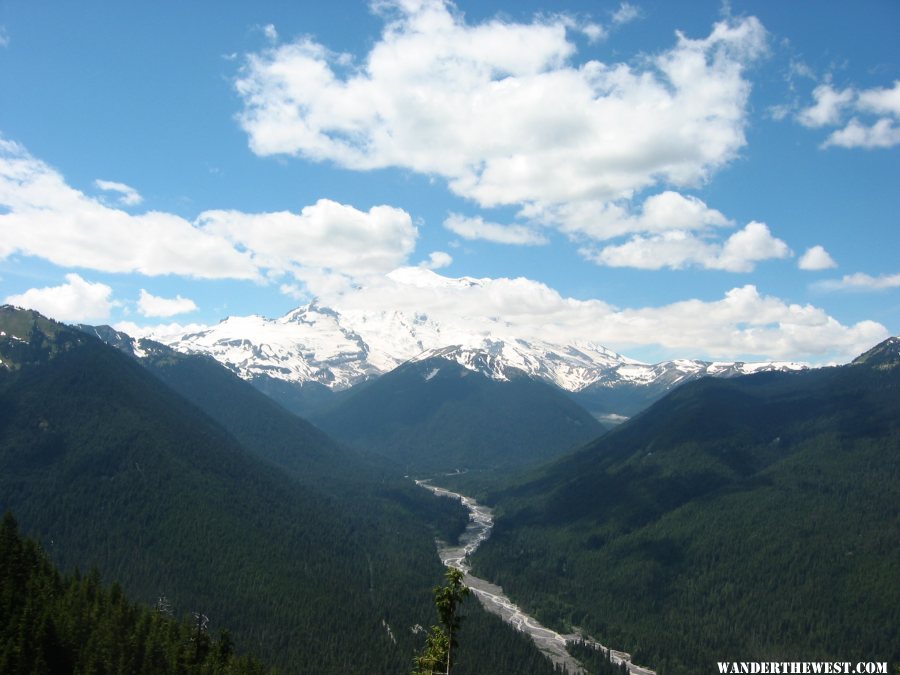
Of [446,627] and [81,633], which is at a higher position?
[446,627]

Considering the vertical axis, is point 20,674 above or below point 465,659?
above

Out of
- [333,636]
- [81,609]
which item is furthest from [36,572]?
[333,636]

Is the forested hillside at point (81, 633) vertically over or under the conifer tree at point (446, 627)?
under

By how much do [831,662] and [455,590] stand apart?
19005 cm

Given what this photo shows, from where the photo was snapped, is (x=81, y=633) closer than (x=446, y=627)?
No

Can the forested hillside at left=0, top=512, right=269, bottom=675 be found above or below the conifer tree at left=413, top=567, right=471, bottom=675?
below

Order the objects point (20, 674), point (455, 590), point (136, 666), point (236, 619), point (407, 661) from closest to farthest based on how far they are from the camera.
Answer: point (455, 590) → point (20, 674) → point (136, 666) → point (407, 661) → point (236, 619)

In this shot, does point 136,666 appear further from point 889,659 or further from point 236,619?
point 889,659

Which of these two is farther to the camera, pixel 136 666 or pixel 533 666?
pixel 533 666

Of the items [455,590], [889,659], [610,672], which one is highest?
[455,590]

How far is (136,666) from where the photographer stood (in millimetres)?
120938

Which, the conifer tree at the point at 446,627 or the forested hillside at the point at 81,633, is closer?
the conifer tree at the point at 446,627

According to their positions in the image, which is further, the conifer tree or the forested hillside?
the forested hillside

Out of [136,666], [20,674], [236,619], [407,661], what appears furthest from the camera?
[236,619]
